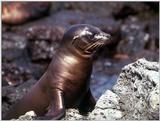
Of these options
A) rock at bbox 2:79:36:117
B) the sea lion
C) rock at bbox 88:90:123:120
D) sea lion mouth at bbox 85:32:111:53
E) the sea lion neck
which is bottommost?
rock at bbox 2:79:36:117

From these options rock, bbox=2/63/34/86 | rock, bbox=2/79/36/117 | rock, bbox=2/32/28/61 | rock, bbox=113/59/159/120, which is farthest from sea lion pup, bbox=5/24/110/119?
rock, bbox=2/32/28/61

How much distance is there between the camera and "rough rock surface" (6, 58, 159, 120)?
5469 mm

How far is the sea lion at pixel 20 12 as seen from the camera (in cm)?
1797

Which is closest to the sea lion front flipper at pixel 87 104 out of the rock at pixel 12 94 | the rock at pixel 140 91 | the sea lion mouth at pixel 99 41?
the rock at pixel 140 91

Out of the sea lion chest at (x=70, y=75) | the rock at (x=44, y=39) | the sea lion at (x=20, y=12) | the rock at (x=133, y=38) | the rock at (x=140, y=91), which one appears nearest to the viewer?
the rock at (x=140, y=91)

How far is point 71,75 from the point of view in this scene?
624cm

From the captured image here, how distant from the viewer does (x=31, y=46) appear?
635 inches

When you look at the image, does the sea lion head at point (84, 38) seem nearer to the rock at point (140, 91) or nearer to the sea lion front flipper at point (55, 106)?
the rock at point (140, 91)

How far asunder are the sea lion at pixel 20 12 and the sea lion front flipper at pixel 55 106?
1199 cm

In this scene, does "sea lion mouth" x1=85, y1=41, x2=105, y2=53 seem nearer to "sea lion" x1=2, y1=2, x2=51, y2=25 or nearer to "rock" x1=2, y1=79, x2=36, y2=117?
"rock" x1=2, y1=79, x2=36, y2=117

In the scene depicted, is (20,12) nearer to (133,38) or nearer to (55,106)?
(133,38)

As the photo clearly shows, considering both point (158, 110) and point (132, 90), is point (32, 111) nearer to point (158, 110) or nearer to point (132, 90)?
point (132, 90)

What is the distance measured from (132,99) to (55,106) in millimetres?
824

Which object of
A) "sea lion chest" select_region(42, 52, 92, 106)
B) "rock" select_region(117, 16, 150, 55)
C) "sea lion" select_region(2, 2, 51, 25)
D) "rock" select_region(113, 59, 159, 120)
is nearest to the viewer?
"rock" select_region(113, 59, 159, 120)
